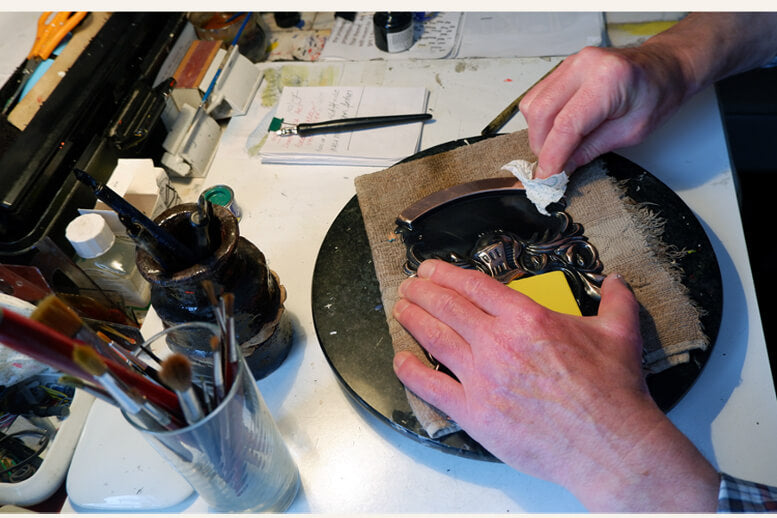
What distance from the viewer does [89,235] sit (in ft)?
2.46

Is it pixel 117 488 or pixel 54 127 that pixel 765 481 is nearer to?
pixel 117 488

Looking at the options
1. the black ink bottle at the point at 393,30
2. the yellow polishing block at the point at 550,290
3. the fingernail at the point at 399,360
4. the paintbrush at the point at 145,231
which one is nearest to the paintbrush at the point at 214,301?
the paintbrush at the point at 145,231

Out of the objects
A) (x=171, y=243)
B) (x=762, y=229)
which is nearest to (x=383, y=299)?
(x=171, y=243)

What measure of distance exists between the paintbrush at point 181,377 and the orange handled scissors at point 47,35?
78cm

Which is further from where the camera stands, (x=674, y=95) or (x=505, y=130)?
(x=505, y=130)

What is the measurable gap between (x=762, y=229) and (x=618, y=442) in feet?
3.94

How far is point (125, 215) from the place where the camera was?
1.70 feet

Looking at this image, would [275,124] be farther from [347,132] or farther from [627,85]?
[627,85]

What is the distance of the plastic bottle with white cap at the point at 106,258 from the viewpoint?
2.47 feet

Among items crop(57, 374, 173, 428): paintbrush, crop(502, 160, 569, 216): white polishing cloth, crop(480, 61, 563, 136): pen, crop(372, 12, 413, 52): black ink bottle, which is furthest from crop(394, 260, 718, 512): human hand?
crop(372, 12, 413, 52): black ink bottle

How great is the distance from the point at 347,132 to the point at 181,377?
71cm

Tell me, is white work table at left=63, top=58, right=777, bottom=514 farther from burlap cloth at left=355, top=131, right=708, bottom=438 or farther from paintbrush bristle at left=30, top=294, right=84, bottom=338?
paintbrush bristle at left=30, top=294, right=84, bottom=338

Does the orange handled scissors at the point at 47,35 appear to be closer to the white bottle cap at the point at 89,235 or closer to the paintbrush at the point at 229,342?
the white bottle cap at the point at 89,235

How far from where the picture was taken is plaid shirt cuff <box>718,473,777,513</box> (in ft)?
1.71
